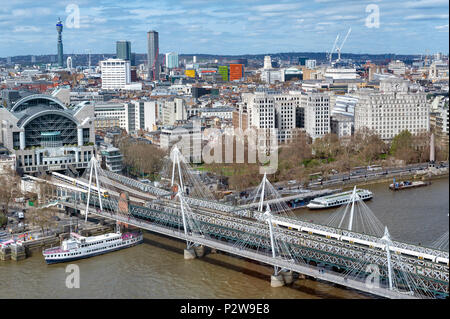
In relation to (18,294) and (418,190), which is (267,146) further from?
(18,294)

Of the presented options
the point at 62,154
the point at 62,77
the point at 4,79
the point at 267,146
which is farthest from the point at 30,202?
the point at 62,77

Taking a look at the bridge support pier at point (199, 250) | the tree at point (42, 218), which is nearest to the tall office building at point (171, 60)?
the tree at point (42, 218)

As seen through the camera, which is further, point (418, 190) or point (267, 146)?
point (267, 146)

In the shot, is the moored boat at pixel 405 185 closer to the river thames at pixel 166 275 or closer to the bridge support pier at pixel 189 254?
the river thames at pixel 166 275

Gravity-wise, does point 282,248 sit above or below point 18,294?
above

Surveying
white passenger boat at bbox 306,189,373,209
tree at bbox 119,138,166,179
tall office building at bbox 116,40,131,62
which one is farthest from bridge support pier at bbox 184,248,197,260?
tall office building at bbox 116,40,131,62

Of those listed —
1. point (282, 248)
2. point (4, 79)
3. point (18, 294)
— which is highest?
point (4, 79)
